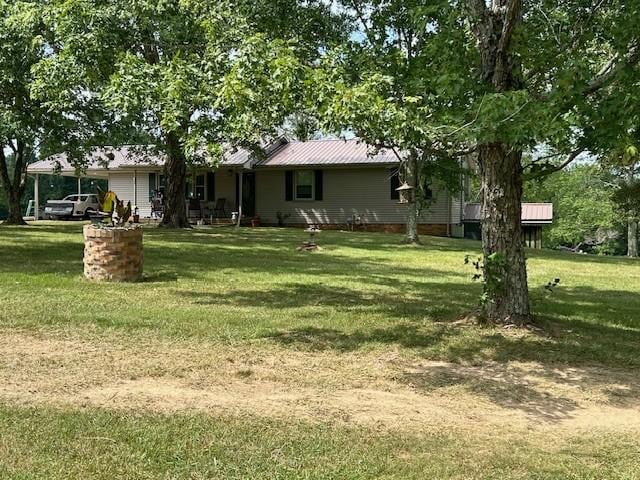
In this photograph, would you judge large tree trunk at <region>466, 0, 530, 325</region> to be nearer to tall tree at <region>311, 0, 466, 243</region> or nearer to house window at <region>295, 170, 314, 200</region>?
tall tree at <region>311, 0, 466, 243</region>

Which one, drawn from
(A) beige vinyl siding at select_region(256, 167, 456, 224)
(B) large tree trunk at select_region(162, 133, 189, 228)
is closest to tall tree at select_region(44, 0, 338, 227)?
(B) large tree trunk at select_region(162, 133, 189, 228)

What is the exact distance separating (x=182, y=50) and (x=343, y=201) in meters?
18.5

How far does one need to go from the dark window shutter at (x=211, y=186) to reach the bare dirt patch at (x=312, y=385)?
23.1m

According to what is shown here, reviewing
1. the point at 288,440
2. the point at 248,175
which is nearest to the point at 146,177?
the point at 248,175

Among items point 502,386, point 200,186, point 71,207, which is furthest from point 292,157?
point 502,386

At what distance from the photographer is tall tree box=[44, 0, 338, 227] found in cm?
685

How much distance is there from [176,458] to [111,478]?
380 millimetres

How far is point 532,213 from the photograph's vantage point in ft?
106

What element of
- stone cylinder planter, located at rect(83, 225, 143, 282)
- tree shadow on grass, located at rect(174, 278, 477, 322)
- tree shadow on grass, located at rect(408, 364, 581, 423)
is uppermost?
stone cylinder planter, located at rect(83, 225, 143, 282)

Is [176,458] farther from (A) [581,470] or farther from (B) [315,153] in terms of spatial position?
(B) [315,153]

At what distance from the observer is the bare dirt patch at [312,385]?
4.70m

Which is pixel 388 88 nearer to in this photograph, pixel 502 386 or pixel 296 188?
pixel 502 386

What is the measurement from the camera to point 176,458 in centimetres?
369

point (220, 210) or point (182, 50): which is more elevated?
point (182, 50)
